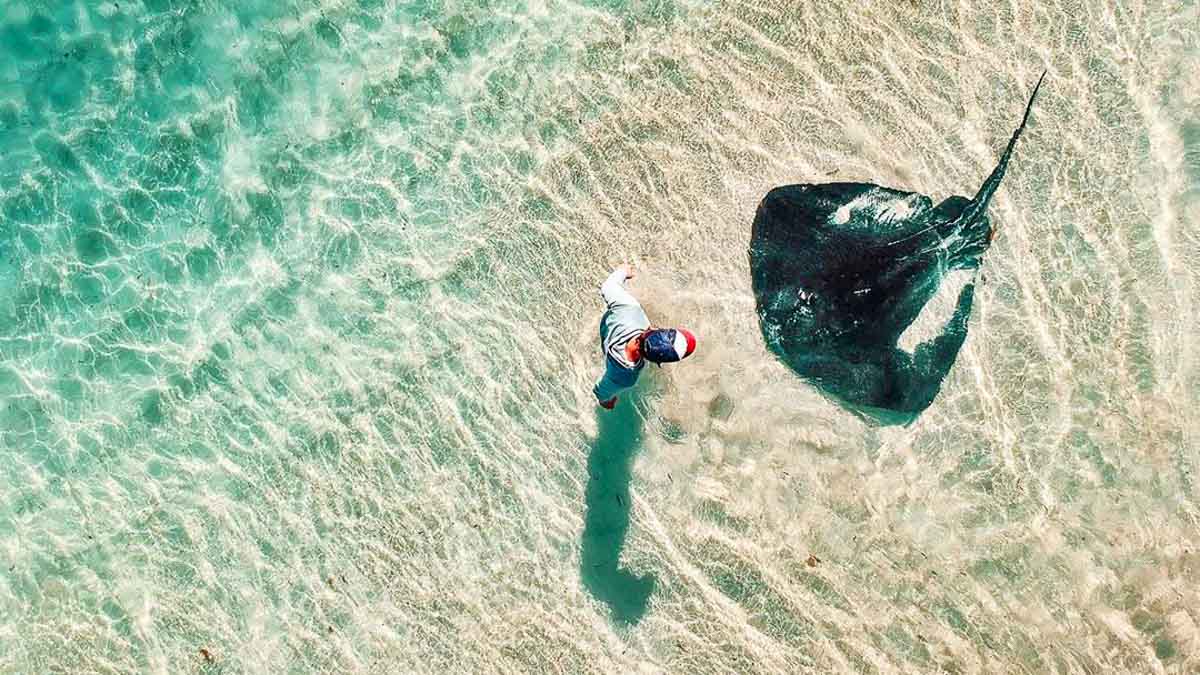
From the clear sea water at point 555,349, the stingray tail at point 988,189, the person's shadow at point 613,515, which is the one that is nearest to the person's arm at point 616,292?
the clear sea water at point 555,349

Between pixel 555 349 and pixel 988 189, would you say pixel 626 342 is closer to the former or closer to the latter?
pixel 555 349

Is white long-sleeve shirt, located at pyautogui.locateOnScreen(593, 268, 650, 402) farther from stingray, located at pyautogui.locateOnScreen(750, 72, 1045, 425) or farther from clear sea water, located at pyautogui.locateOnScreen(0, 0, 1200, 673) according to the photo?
stingray, located at pyautogui.locateOnScreen(750, 72, 1045, 425)

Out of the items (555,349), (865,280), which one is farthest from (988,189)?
(555,349)

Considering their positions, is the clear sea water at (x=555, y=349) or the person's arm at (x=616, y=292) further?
the clear sea water at (x=555, y=349)

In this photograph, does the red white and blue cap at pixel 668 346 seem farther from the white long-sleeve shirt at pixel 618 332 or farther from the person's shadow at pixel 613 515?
the person's shadow at pixel 613 515

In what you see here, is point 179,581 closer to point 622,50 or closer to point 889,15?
point 622,50

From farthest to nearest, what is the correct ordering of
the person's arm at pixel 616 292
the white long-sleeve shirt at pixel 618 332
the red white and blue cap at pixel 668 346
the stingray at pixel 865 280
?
the stingray at pixel 865 280, the person's arm at pixel 616 292, the white long-sleeve shirt at pixel 618 332, the red white and blue cap at pixel 668 346

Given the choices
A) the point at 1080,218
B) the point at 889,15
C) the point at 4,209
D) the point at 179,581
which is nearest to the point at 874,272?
the point at 1080,218
